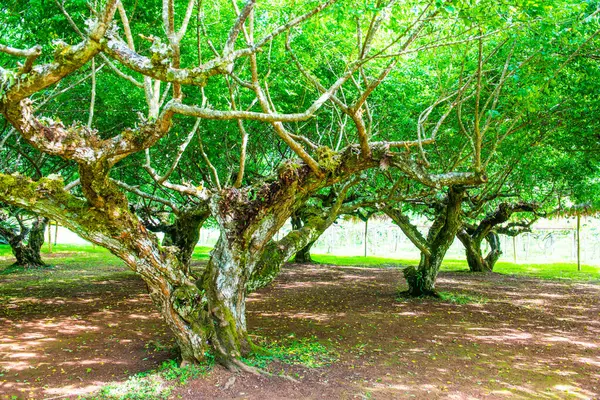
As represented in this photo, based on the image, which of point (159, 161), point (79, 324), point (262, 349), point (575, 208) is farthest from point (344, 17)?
point (575, 208)

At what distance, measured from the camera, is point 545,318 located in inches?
379

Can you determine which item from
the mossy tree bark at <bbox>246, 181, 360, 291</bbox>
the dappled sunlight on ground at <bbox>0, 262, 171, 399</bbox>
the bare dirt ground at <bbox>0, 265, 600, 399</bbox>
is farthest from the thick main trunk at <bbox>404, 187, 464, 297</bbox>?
the dappled sunlight on ground at <bbox>0, 262, 171, 399</bbox>

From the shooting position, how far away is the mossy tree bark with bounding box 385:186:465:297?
11.0m

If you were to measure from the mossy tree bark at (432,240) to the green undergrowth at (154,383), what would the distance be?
6.66 metres

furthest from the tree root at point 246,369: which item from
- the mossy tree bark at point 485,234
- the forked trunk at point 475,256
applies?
the forked trunk at point 475,256

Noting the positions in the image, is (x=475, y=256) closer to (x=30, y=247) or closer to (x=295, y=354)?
(x=295, y=354)

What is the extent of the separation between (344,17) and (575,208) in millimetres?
15360

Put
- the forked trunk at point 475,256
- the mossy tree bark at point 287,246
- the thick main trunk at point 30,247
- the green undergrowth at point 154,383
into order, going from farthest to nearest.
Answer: the forked trunk at point 475,256, the thick main trunk at point 30,247, the mossy tree bark at point 287,246, the green undergrowth at point 154,383

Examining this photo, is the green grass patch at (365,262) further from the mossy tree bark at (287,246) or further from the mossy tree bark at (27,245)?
the mossy tree bark at (287,246)

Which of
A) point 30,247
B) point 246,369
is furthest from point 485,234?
point 30,247

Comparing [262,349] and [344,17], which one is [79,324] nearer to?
[262,349]

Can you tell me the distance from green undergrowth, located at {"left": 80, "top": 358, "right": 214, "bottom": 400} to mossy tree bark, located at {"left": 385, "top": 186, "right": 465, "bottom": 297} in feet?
21.8

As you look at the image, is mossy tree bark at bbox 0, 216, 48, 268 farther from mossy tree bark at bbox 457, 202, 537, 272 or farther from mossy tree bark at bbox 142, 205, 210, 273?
mossy tree bark at bbox 457, 202, 537, 272

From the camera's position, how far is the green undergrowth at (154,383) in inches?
191
